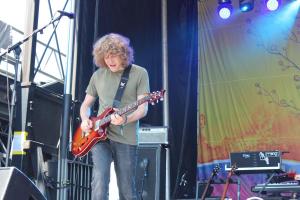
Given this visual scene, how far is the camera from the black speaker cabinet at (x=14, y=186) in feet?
6.16

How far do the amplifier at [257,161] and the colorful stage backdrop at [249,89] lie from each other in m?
1.25

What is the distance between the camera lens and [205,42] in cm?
846

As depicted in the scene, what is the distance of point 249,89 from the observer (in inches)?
313

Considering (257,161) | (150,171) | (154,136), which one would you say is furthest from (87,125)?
(257,161)

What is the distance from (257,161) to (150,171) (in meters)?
1.28

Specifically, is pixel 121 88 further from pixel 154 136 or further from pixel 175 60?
pixel 175 60

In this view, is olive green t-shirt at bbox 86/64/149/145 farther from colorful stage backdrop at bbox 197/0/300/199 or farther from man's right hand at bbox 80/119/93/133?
colorful stage backdrop at bbox 197/0/300/199

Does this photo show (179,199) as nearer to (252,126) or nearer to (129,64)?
(252,126)

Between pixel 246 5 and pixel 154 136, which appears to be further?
pixel 246 5

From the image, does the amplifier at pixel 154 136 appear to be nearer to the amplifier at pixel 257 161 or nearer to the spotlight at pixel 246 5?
the amplifier at pixel 257 161

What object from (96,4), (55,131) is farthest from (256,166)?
(96,4)

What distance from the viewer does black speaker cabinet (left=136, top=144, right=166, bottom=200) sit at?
604 cm

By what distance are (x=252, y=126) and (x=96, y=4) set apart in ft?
9.63

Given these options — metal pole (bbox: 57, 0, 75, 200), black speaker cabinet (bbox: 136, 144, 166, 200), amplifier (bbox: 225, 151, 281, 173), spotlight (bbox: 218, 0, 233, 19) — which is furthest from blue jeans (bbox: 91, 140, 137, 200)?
spotlight (bbox: 218, 0, 233, 19)
